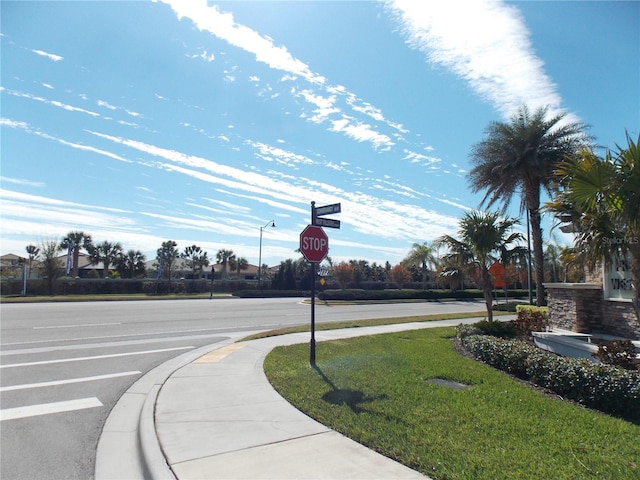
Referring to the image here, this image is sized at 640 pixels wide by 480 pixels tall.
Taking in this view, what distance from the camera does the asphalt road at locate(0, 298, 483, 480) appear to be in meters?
4.68

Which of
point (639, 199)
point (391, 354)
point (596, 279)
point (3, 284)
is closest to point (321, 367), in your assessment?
point (391, 354)

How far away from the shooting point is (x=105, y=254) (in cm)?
6831

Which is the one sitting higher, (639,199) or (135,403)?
(639,199)

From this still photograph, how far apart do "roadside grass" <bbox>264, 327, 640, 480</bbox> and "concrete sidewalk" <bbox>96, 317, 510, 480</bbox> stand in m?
0.27

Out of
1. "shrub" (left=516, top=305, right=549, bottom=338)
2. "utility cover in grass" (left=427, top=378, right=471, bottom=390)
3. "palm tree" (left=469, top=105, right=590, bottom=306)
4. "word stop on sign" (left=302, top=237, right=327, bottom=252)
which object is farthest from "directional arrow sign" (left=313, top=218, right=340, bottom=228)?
"palm tree" (left=469, top=105, right=590, bottom=306)

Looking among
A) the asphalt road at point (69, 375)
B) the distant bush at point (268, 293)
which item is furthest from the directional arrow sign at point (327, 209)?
the distant bush at point (268, 293)

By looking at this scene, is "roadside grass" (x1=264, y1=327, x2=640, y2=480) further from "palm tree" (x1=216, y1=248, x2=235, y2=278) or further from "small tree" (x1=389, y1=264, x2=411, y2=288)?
"palm tree" (x1=216, y1=248, x2=235, y2=278)

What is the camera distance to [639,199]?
6184 millimetres

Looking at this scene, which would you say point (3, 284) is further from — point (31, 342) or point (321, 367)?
point (321, 367)

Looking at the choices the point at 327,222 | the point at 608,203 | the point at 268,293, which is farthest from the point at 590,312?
the point at 268,293

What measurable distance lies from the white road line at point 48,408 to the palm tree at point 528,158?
58.2 feet

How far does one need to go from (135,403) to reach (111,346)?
225 inches

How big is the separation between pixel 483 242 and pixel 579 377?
27.1 feet

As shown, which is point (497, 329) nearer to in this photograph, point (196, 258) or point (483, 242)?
point (483, 242)
